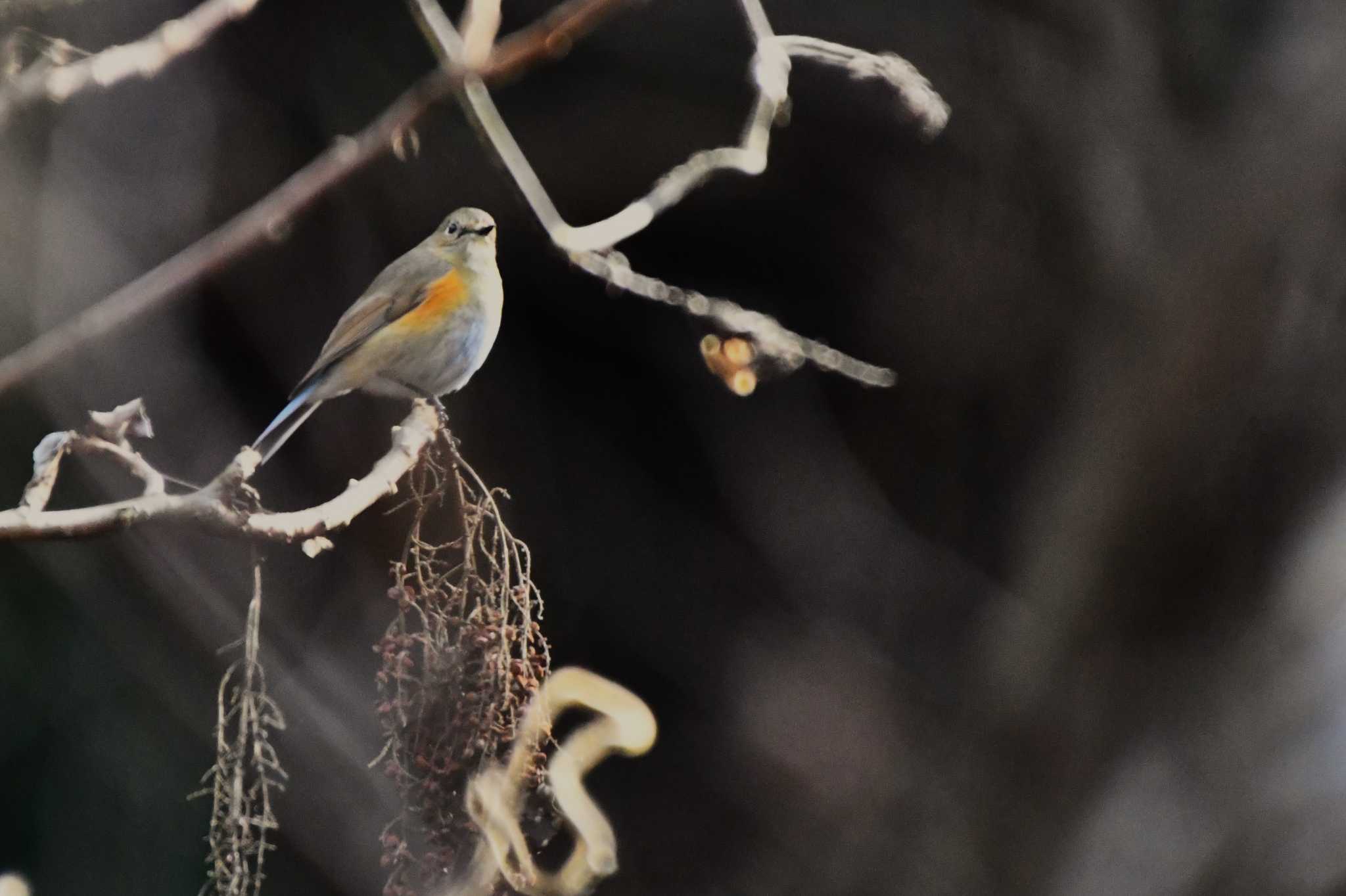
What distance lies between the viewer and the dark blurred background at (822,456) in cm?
133

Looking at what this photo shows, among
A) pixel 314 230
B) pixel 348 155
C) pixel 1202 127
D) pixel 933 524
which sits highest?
pixel 1202 127

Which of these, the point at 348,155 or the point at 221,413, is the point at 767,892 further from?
the point at 348,155

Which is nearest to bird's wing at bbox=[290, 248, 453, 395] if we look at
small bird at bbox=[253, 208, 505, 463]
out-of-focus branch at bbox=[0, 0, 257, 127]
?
small bird at bbox=[253, 208, 505, 463]

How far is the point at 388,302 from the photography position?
0.98m

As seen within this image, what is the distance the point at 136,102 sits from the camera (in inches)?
52.4

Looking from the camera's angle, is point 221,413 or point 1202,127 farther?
point 1202,127

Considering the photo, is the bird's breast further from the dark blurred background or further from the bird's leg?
the dark blurred background

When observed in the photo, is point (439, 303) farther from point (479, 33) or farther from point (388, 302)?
point (479, 33)

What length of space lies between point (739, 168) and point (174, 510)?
0.27m

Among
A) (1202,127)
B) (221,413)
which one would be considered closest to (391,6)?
(221,413)

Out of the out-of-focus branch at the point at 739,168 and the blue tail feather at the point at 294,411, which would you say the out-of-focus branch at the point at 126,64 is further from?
the blue tail feather at the point at 294,411

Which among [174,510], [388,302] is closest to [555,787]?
[174,510]

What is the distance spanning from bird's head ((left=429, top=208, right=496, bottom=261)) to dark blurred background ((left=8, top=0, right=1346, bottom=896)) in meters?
0.33

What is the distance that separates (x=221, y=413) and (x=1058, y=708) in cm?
112
